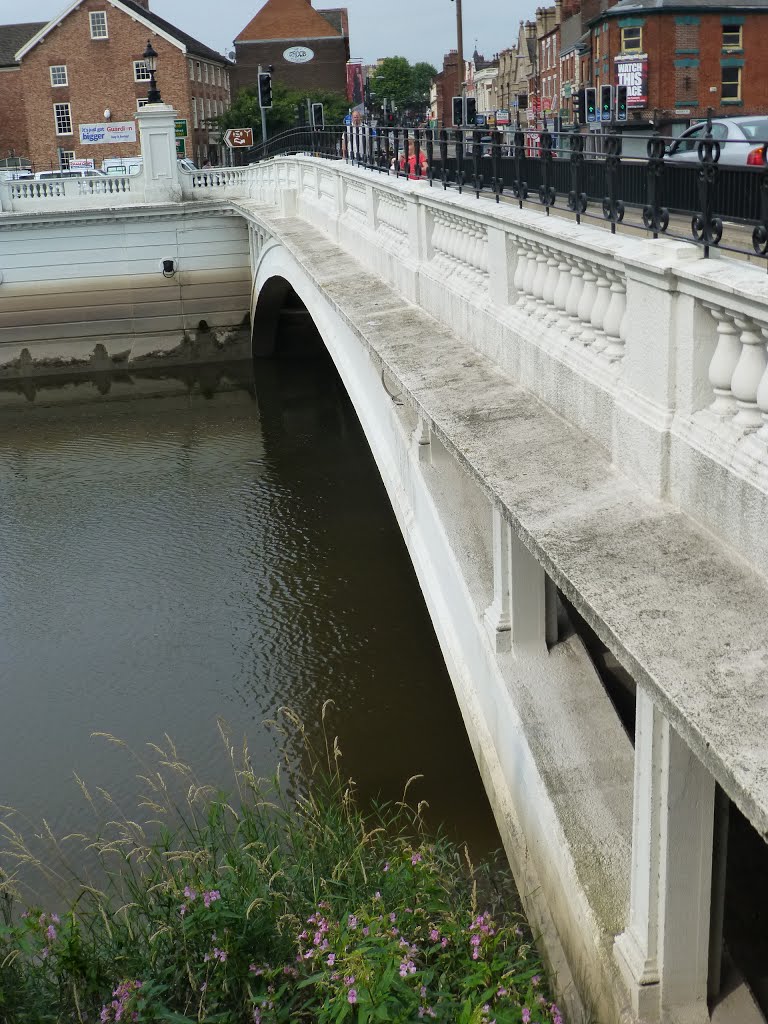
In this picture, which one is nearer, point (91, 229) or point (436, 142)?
point (436, 142)

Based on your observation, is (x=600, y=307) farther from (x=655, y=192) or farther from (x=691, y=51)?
(x=691, y=51)

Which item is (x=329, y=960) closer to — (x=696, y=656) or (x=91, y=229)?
(x=696, y=656)

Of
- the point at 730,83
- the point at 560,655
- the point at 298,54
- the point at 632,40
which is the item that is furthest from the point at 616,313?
the point at 298,54

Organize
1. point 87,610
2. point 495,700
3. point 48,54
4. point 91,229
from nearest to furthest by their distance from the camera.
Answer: point 495,700
point 87,610
point 91,229
point 48,54

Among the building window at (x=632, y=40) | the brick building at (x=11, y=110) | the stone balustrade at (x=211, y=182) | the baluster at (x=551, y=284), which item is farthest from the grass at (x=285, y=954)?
the brick building at (x=11, y=110)

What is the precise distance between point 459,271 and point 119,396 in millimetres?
22351

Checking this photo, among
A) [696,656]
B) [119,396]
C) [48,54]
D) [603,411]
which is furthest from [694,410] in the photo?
[48,54]

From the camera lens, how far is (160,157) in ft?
111

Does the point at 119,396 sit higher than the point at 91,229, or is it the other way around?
the point at 91,229

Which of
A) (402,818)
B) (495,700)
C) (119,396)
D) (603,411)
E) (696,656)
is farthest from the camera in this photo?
(119,396)

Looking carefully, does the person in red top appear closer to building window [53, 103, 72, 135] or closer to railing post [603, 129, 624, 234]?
railing post [603, 129, 624, 234]

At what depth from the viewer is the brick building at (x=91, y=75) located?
61.0 m

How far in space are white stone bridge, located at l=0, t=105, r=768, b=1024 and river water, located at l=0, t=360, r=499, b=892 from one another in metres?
2.94

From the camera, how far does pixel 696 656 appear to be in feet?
11.1
